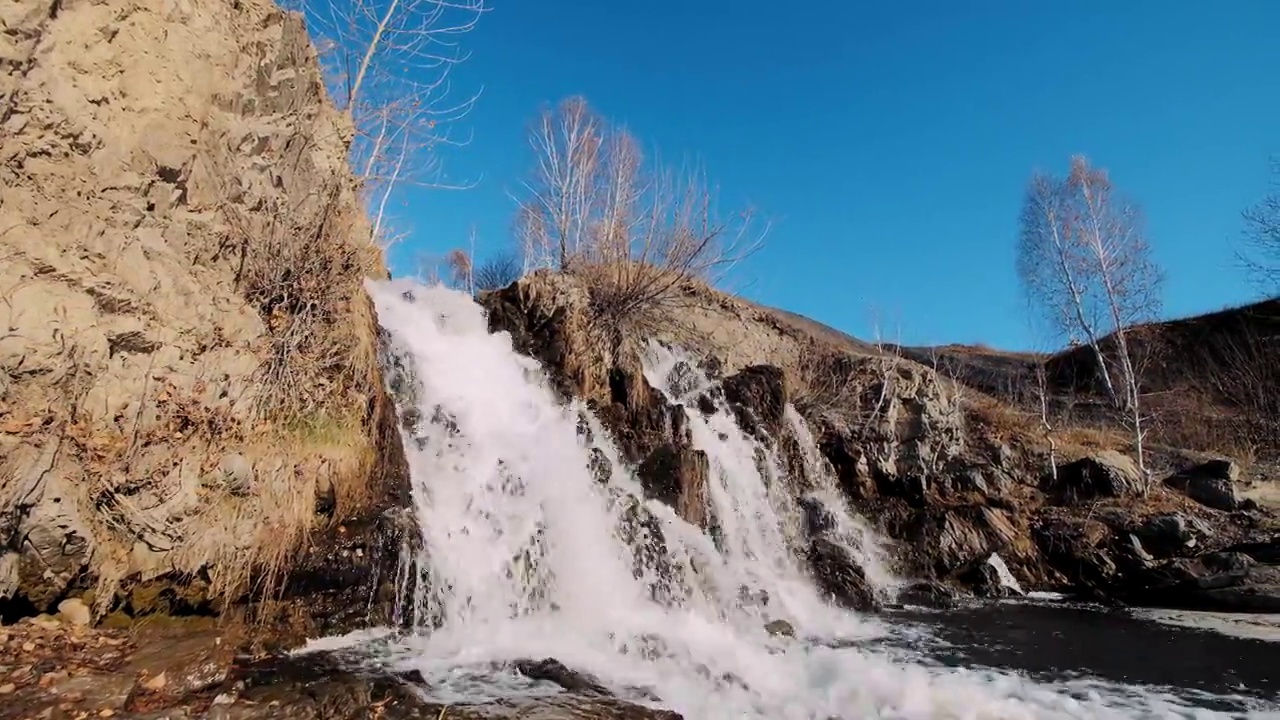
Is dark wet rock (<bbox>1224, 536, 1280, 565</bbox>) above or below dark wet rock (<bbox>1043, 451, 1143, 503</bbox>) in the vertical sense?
below

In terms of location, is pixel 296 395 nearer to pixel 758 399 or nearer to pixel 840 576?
pixel 840 576

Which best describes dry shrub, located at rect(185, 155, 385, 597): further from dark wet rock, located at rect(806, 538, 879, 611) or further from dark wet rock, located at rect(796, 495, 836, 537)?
dark wet rock, located at rect(796, 495, 836, 537)

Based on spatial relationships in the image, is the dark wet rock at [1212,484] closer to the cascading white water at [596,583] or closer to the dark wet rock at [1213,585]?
the dark wet rock at [1213,585]

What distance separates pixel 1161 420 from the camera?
21891 millimetres

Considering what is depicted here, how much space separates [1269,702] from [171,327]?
962 cm

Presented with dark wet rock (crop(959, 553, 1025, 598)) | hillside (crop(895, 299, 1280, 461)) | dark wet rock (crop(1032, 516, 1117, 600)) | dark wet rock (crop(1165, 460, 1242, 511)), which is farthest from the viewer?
hillside (crop(895, 299, 1280, 461))

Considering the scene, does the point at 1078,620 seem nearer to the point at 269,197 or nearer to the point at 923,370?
the point at 923,370

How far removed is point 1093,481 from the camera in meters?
14.4

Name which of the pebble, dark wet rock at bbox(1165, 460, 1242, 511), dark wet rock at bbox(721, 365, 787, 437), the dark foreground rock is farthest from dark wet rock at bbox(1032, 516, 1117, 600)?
the pebble

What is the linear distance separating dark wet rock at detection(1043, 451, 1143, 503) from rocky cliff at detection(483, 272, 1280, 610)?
0.03 metres

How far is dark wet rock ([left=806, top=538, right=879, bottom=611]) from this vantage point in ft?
33.0

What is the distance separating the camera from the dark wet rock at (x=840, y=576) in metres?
10.1

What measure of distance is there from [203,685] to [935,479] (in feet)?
46.0

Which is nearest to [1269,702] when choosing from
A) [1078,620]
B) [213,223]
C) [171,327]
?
[1078,620]
